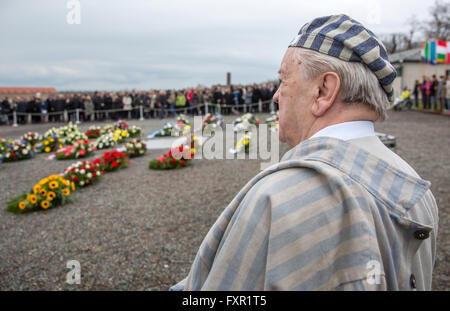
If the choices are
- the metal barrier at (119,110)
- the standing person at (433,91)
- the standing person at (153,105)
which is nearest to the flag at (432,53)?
the standing person at (433,91)

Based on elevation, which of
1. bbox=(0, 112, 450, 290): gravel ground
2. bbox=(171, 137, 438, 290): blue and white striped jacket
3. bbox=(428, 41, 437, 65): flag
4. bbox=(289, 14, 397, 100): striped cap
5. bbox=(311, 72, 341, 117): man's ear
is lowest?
bbox=(0, 112, 450, 290): gravel ground

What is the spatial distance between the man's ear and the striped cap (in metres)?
0.08

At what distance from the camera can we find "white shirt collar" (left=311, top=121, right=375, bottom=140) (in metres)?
1.35

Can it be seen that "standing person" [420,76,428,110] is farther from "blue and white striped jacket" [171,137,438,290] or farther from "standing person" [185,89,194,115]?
"blue and white striped jacket" [171,137,438,290]

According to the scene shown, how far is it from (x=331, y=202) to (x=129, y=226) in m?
5.11

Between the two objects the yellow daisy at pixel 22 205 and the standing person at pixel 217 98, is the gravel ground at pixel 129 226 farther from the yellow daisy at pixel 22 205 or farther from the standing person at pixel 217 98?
the standing person at pixel 217 98

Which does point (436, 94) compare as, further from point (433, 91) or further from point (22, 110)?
point (22, 110)

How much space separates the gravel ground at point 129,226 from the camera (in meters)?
4.29

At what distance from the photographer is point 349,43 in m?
1.33

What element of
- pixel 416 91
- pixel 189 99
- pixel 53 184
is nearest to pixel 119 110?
pixel 189 99

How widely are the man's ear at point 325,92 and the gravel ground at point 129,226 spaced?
330cm

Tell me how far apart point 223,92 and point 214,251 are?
24.7 meters

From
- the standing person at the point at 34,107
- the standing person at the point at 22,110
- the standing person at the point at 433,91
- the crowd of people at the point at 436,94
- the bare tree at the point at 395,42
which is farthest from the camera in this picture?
the bare tree at the point at 395,42

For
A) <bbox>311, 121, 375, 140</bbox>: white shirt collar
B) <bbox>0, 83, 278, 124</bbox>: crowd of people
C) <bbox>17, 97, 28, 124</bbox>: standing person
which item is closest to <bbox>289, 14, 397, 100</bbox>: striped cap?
<bbox>311, 121, 375, 140</bbox>: white shirt collar
